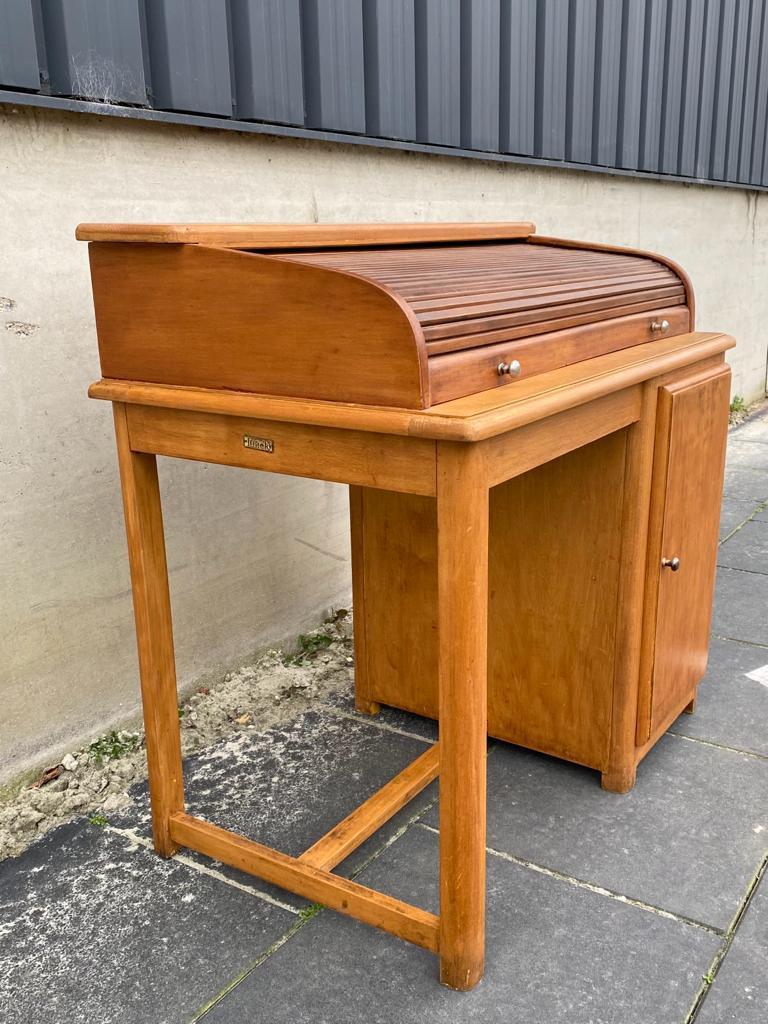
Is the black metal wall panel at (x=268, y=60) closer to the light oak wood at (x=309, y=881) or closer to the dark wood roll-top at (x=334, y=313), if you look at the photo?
the dark wood roll-top at (x=334, y=313)

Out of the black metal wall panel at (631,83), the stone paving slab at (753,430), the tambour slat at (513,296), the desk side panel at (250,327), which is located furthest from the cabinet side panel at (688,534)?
the stone paving slab at (753,430)

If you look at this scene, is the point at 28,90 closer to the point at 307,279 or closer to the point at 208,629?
the point at 307,279

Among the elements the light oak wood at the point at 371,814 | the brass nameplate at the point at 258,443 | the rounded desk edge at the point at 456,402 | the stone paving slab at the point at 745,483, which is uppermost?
the rounded desk edge at the point at 456,402

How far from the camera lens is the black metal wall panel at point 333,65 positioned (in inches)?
119

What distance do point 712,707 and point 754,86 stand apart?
553cm

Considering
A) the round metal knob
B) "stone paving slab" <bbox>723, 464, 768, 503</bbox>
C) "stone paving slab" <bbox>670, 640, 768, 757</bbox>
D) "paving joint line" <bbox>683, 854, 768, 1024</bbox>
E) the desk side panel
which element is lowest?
"stone paving slab" <bbox>723, 464, 768, 503</bbox>

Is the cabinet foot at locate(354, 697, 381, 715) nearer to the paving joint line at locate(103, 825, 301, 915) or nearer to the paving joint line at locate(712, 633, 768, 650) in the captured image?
the paving joint line at locate(103, 825, 301, 915)

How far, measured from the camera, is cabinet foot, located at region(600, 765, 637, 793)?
2.52 m

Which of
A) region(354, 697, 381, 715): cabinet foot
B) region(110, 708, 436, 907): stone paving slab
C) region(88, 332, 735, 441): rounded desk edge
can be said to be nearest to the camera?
region(88, 332, 735, 441): rounded desk edge

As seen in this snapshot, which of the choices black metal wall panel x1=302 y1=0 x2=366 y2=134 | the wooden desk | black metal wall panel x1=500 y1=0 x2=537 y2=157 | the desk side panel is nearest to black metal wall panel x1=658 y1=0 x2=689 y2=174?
black metal wall panel x1=500 y1=0 x2=537 y2=157

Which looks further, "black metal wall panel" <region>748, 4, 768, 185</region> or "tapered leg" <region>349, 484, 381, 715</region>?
"black metal wall panel" <region>748, 4, 768, 185</region>

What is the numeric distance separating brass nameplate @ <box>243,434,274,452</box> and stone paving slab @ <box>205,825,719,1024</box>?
41.4 inches

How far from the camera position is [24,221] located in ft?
7.67

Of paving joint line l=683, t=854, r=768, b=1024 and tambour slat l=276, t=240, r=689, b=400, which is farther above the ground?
tambour slat l=276, t=240, r=689, b=400
